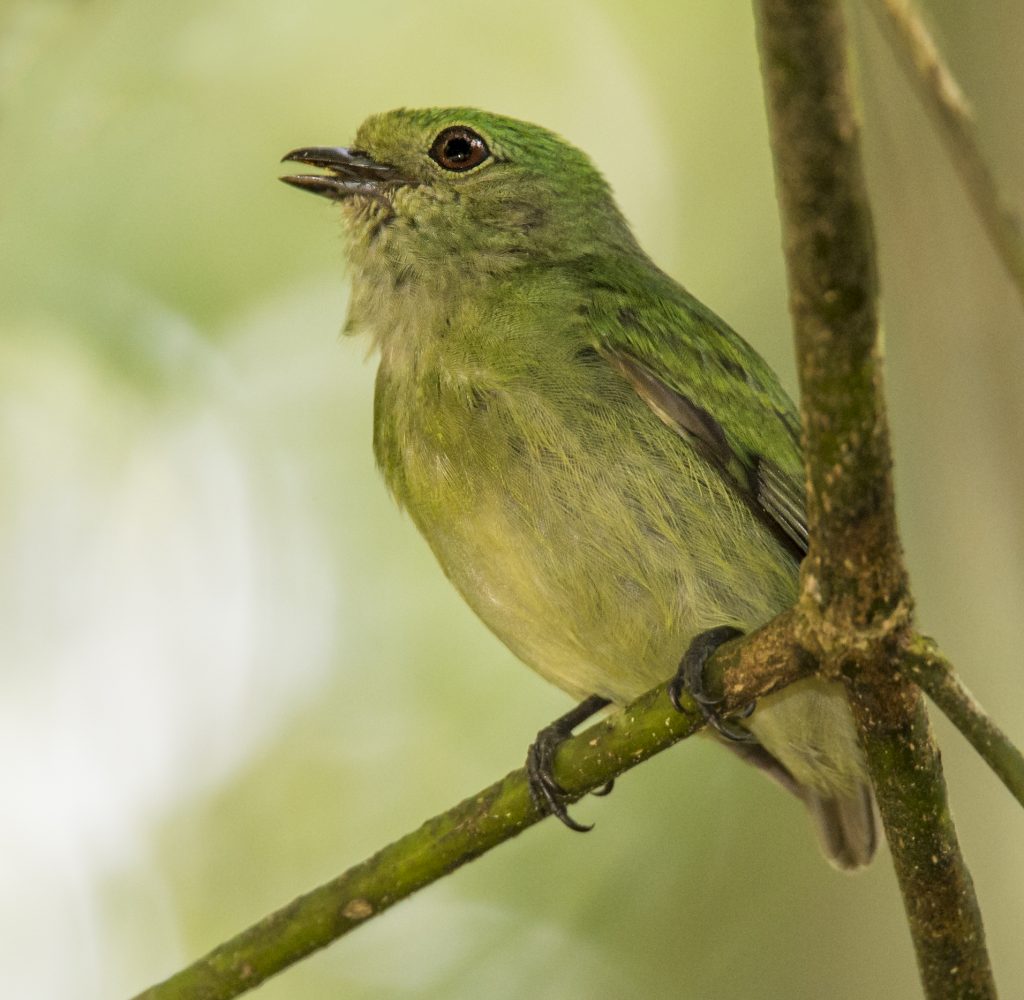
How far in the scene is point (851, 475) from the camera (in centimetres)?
213

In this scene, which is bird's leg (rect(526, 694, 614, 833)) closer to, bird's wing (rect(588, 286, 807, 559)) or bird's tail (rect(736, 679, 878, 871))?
bird's tail (rect(736, 679, 878, 871))

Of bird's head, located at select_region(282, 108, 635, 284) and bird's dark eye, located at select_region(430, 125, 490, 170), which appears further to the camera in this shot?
bird's dark eye, located at select_region(430, 125, 490, 170)

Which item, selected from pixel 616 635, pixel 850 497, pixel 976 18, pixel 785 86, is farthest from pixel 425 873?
pixel 976 18

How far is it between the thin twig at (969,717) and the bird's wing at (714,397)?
1.28m

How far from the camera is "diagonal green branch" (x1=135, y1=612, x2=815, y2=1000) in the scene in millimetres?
2838

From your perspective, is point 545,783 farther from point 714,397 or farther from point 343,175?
point 343,175

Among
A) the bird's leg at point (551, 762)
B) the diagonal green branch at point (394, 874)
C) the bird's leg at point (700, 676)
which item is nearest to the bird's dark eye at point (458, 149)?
the bird's leg at point (551, 762)

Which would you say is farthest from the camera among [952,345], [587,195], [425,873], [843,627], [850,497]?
[587,195]

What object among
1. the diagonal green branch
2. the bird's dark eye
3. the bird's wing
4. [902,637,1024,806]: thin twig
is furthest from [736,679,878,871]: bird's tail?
the bird's dark eye

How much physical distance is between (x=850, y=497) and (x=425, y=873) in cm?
127

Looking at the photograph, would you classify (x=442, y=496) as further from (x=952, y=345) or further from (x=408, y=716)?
(x=408, y=716)

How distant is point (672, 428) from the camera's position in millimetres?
3605

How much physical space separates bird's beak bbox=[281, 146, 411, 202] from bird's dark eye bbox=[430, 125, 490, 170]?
0.48 ft

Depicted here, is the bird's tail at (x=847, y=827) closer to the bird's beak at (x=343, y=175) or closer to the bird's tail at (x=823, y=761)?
the bird's tail at (x=823, y=761)
